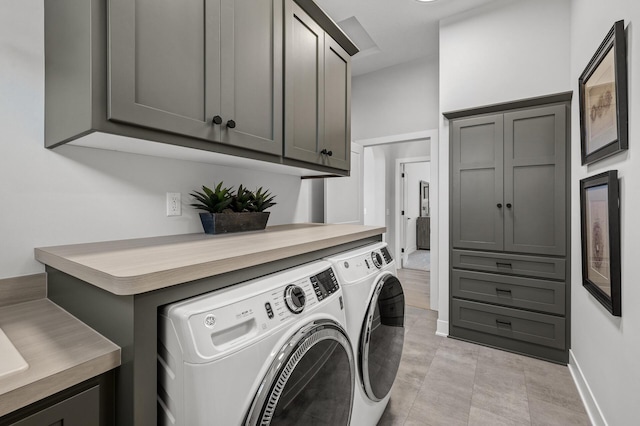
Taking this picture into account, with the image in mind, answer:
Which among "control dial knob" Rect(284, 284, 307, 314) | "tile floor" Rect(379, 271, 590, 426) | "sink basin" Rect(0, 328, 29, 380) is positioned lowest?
"tile floor" Rect(379, 271, 590, 426)

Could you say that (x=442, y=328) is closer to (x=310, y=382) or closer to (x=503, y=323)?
(x=503, y=323)

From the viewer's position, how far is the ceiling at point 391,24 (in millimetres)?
2572

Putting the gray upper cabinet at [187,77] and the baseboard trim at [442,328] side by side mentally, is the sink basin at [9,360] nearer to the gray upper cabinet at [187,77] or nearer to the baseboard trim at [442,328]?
the gray upper cabinet at [187,77]

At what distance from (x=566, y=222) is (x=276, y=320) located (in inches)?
95.6

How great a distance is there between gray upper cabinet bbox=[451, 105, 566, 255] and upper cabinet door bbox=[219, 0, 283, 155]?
6.05 ft

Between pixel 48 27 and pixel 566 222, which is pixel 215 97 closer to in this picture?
pixel 48 27

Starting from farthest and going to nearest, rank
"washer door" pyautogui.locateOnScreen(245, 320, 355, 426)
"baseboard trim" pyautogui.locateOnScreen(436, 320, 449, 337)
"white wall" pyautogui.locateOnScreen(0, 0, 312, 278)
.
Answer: "baseboard trim" pyautogui.locateOnScreen(436, 320, 449, 337) → "white wall" pyautogui.locateOnScreen(0, 0, 312, 278) → "washer door" pyautogui.locateOnScreen(245, 320, 355, 426)

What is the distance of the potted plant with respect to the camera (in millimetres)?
1461

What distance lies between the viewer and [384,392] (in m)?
1.51

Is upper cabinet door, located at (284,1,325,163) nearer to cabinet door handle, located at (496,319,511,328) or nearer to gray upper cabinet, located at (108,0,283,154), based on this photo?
gray upper cabinet, located at (108,0,283,154)

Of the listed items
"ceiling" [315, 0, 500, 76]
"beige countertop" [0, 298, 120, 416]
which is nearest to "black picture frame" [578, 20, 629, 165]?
"ceiling" [315, 0, 500, 76]

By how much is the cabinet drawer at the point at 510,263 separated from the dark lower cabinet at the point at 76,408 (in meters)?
2.61

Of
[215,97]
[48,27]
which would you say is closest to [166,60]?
[215,97]

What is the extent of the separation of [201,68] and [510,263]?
8.43ft
